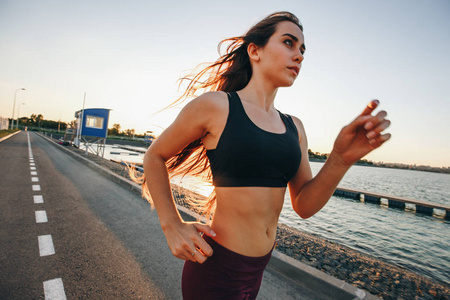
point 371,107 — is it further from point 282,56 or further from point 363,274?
point 363,274

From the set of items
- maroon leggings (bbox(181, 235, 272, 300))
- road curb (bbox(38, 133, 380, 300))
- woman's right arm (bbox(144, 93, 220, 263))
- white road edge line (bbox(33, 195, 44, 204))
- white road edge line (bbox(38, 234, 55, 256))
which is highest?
woman's right arm (bbox(144, 93, 220, 263))

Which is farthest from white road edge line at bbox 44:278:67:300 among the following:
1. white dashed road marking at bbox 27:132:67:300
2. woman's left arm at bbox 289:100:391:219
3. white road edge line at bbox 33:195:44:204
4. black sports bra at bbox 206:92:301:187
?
white road edge line at bbox 33:195:44:204

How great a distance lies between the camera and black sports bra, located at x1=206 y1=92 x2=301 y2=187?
3.60ft

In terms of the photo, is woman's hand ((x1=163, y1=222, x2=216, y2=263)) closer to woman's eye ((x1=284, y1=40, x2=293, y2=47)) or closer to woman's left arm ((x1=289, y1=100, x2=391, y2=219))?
woman's left arm ((x1=289, y1=100, x2=391, y2=219))

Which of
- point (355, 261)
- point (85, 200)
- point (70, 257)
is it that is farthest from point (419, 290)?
point (85, 200)

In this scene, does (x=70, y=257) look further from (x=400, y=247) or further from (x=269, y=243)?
(x=400, y=247)

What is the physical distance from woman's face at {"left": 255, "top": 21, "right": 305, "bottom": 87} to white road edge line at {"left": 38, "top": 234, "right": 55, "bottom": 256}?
3.88m

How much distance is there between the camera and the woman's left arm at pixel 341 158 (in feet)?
3.12

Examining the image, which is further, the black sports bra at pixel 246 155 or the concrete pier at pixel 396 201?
the concrete pier at pixel 396 201

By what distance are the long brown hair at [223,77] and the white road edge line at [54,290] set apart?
1.81m

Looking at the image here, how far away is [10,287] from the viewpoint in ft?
8.27

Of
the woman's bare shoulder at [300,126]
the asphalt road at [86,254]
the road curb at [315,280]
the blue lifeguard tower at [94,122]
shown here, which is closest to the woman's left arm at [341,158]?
the woman's bare shoulder at [300,126]

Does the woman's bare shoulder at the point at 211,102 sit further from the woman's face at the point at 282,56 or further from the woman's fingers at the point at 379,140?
Result: the woman's fingers at the point at 379,140

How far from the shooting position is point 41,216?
470 cm
